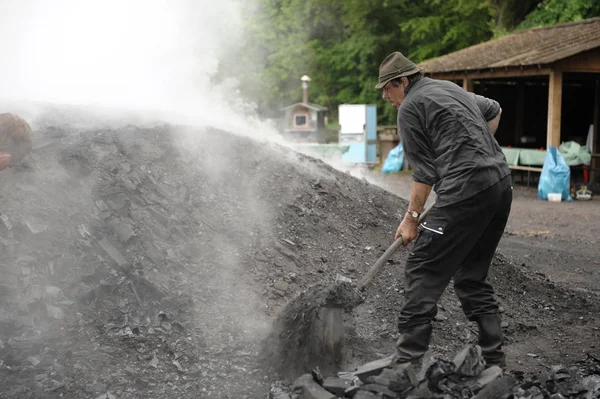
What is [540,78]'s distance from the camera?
1758 centimetres

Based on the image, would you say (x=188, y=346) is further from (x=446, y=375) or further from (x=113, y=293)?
(x=446, y=375)

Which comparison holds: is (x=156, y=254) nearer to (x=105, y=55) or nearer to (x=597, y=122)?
(x=105, y=55)

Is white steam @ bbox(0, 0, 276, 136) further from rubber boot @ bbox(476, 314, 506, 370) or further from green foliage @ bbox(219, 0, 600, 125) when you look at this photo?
green foliage @ bbox(219, 0, 600, 125)

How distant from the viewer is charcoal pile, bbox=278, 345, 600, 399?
3318mm

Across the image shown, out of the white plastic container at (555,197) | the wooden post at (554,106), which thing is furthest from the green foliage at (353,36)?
the white plastic container at (555,197)

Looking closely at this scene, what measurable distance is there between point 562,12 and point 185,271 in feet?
67.7

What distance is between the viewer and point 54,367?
3.81 metres

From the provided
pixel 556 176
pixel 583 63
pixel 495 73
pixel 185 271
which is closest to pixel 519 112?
pixel 495 73

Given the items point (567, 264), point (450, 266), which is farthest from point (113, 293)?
point (567, 264)

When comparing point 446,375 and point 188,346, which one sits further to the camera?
point 188,346

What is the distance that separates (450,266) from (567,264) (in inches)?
188

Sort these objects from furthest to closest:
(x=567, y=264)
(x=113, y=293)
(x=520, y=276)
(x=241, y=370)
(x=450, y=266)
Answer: (x=567, y=264) < (x=520, y=276) < (x=113, y=293) < (x=241, y=370) < (x=450, y=266)

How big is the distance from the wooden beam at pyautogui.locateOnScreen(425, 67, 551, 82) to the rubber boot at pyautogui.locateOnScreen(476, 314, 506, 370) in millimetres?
11817

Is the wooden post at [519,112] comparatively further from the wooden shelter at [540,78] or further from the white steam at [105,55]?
the white steam at [105,55]
